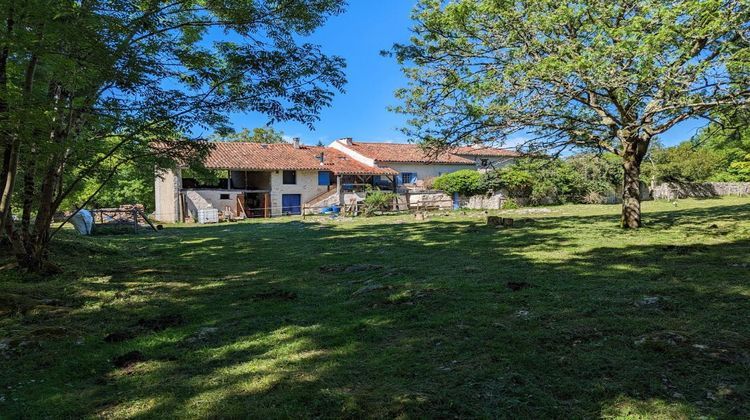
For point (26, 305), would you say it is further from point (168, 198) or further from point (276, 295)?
point (168, 198)

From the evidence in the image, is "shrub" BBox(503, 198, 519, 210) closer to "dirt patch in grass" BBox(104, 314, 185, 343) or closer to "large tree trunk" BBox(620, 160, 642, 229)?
"large tree trunk" BBox(620, 160, 642, 229)

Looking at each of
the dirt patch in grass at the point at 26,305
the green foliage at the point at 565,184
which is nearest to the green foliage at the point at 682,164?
the green foliage at the point at 565,184

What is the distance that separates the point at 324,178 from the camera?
125 ft

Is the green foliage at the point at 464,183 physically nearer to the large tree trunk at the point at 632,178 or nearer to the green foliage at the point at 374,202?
the green foliage at the point at 374,202

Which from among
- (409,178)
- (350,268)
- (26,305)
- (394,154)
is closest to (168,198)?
(394,154)

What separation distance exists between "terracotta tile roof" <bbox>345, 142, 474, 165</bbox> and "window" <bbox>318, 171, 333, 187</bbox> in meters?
4.77

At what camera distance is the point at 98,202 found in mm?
36625

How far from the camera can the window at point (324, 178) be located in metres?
37.9

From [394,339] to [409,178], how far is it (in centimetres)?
3870

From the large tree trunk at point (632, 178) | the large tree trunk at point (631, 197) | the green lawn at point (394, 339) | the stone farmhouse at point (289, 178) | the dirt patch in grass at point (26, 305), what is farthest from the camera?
the stone farmhouse at point (289, 178)

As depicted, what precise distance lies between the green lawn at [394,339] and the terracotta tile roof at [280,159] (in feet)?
85.1

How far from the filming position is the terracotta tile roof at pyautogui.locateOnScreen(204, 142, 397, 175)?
1347 inches

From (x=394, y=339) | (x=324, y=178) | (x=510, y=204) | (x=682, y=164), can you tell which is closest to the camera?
(x=394, y=339)

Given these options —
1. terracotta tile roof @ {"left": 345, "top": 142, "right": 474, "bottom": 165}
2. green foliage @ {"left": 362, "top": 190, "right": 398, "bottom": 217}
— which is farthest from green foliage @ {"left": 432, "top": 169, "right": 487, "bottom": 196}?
green foliage @ {"left": 362, "top": 190, "right": 398, "bottom": 217}
